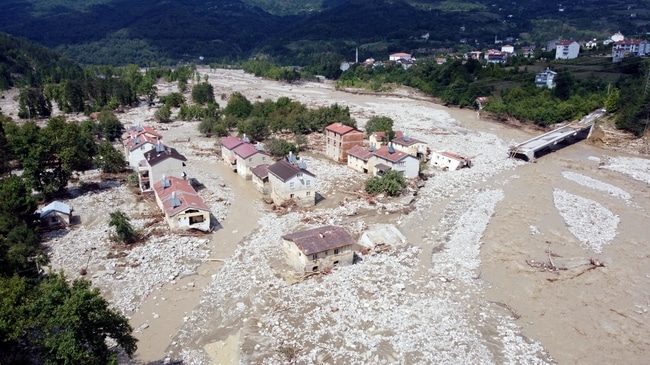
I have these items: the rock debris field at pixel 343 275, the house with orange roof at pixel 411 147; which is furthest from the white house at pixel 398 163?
the house with orange roof at pixel 411 147

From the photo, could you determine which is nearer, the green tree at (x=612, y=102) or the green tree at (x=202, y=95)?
the green tree at (x=612, y=102)

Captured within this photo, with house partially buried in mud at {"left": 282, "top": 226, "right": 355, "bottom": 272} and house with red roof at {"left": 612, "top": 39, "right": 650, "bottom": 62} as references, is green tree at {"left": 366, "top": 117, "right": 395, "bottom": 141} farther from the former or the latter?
house with red roof at {"left": 612, "top": 39, "right": 650, "bottom": 62}

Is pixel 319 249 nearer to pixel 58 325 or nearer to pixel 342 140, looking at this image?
pixel 58 325

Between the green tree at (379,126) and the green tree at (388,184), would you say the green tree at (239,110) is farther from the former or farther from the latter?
the green tree at (388,184)

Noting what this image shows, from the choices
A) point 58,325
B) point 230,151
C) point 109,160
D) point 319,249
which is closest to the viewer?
point 58,325

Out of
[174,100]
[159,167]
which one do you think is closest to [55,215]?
[159,167]

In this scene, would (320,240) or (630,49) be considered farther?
(630,49)
